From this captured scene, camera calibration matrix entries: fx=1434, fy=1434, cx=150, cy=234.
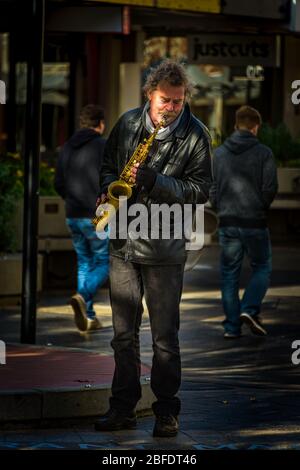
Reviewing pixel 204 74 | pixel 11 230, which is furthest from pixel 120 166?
pixel 204 74

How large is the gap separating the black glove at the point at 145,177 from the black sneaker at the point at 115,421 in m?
1.36

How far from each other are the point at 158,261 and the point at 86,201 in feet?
17.0

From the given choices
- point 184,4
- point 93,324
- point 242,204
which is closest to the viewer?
point 242,204

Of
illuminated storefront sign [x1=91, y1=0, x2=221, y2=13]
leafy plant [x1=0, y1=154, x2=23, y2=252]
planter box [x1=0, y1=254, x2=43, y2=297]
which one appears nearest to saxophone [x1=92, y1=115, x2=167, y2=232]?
planter box [x1=0, y1=254, x2=43, y2=297]

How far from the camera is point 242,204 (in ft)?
41.2

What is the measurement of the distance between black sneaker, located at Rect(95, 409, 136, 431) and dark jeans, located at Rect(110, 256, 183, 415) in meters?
0.04

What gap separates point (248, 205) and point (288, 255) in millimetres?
8309

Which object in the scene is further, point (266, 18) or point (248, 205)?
point (266, 18)

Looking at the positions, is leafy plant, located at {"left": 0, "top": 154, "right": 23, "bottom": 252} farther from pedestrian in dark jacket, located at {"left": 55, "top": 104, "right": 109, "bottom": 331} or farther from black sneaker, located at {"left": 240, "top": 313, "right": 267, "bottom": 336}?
black sneaker, located at {"left": 240, "top": 313, "right": 267, "bottom": 336}

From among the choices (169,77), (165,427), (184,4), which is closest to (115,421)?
(165,427)

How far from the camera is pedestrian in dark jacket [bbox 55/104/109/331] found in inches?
517

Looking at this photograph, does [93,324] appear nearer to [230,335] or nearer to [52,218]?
[230,335]

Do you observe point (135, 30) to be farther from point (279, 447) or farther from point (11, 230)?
point (279, 447)

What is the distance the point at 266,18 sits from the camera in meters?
23.0
